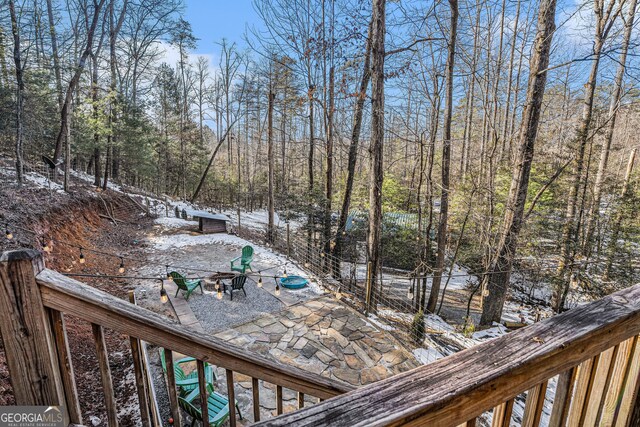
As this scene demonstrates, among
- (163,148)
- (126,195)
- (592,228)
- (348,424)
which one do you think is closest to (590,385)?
(348,424)

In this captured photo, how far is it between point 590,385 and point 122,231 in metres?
12.5

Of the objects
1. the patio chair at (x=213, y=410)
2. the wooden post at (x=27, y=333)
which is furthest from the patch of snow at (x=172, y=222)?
the wooden post at (x=27, y=333)

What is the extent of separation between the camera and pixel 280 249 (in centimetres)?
1063

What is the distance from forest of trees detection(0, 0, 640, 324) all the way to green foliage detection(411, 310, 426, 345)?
129cm

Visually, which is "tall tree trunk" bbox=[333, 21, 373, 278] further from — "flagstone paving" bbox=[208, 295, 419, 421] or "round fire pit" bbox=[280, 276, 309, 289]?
"flagstone paving" bbox=[208, 295, 419, 421]

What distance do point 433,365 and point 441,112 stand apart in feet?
33.6

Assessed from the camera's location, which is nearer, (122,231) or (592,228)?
(592,228)

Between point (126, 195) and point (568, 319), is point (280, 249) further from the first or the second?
point (568, 319)

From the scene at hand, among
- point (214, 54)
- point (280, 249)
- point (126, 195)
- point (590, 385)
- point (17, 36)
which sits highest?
point (214, 54)

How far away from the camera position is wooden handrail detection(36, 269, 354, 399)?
79cm

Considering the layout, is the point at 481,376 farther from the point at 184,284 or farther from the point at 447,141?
the point at 447,141

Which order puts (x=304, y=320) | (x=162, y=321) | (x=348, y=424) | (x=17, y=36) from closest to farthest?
(x=348, y=424)
(x=162, y=321)
(x=304, y=320)
(x=17, y=36)

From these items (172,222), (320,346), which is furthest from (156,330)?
(172,222)

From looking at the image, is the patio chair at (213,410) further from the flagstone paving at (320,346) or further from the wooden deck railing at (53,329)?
the wooden deck railing at (53,329)
